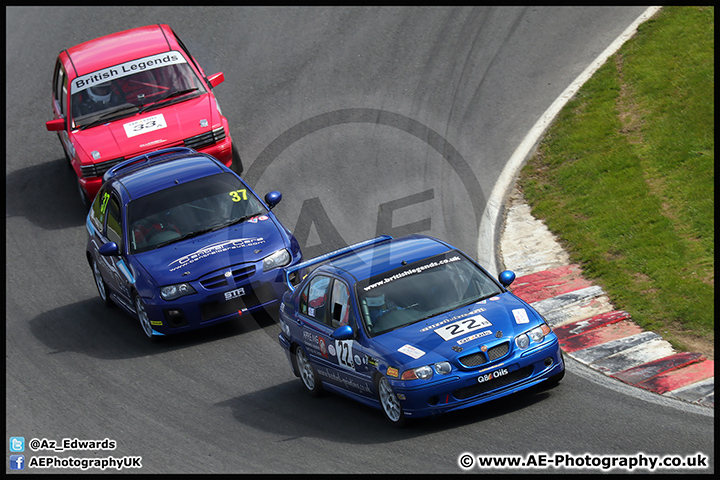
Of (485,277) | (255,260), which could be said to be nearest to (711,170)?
(485,277)

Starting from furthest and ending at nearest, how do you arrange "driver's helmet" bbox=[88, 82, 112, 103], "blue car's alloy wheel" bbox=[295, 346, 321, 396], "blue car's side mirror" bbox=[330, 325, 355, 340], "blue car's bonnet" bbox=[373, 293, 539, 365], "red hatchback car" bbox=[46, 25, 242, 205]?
1. "driver's helmet" bbox=[88, 82, 112, 103]
2. "red hatchback car" bbox=[46, 25, 242, 205]
3. "blue car's alloy wheel" bbox=[295, 346, 321, 396]
4. "blue car's side mirror" bbox=[330, 325, 355, 340]
5. "blue car's bonnet" bbox=[373, 293, 539, 365]

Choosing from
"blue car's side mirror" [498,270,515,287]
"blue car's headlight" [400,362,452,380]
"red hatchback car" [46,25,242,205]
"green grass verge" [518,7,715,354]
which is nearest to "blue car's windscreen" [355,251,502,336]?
"blue car's side mirror" [498,270,515,287]

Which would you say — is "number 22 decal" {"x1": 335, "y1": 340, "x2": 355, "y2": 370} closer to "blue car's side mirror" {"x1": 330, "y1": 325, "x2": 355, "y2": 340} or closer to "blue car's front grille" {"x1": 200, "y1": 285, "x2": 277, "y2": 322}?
"blue car's side mirror" {"x1": 330, "y1": 325, "x2": 355, "y2": 340}

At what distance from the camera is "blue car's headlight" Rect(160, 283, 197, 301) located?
11.9 meters

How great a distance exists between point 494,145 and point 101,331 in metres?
7.65

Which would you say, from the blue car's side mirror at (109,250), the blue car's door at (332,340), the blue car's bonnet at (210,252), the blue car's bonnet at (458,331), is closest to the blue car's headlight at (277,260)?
the blue car's bonnet at (210,252)

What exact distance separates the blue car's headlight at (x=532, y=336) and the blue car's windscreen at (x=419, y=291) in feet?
2.41

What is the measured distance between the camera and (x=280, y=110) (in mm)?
19109

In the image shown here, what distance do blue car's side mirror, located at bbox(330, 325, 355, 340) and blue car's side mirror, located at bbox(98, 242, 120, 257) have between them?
4.52m

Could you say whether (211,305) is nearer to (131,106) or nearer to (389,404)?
(389,404)

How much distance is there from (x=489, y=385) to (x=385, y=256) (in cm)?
203

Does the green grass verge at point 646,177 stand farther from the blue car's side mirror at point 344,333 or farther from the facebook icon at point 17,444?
the facebook icon at point 17,444

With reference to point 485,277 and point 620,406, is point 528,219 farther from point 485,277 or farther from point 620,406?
point 620,406
